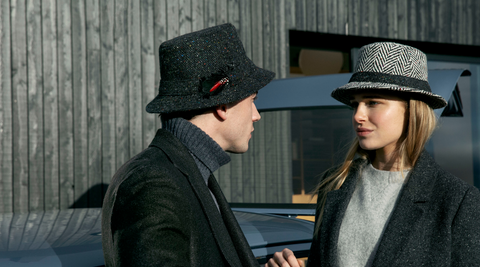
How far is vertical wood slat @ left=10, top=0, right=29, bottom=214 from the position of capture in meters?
5.55

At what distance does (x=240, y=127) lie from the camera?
1539 mm

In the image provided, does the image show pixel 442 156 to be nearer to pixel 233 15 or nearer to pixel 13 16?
pixel 233 15

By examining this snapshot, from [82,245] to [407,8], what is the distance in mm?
7468

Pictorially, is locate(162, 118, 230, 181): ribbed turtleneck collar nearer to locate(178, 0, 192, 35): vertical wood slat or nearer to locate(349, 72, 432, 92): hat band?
locate(349, 72, 432, 92): hat band

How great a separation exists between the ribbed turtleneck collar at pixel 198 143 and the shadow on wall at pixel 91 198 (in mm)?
4750

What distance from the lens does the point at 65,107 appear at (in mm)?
5809

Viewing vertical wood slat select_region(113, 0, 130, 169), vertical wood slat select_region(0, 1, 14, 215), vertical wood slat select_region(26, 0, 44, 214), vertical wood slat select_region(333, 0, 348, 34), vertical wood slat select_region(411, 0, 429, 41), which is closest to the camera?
vertical wood slat select_region(0, 1, 14, 215)

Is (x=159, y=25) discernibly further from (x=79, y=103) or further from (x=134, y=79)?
(x=79, y=103)

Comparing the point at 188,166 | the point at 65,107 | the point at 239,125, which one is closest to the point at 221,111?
the point at 239,125

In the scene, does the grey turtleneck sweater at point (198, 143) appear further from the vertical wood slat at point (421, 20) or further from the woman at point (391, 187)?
the vertical wood slat at point (421, 20)

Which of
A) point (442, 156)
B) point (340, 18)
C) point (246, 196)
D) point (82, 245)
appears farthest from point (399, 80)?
point (340, 18)

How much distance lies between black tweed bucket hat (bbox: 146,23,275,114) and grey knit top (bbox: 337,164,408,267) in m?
0.61

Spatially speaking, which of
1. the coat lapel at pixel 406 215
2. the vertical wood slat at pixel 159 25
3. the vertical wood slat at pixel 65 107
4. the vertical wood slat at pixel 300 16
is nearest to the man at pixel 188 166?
the coat lapel at pixel 406 215

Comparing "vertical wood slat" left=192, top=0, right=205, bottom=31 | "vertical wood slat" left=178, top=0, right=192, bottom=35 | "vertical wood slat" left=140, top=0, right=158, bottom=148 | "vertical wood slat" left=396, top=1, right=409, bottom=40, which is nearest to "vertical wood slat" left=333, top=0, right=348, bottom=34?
"vertical wood slat" left=396, top=1, right=409, bottom=40
